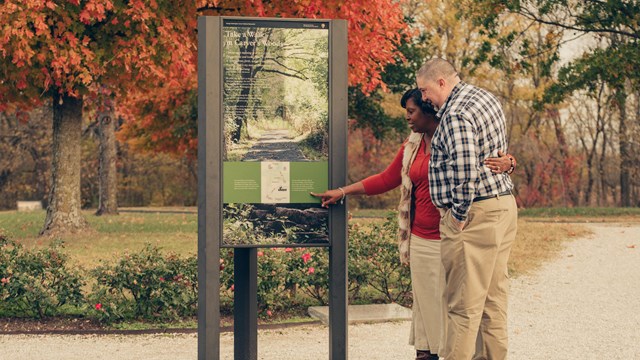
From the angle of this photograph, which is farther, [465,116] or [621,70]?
[621,70]

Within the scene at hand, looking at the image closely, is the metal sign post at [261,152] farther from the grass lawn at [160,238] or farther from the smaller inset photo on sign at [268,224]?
the grass lawn at [160,238]

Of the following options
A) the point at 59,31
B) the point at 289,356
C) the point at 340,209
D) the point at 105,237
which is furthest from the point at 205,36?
the point at 105,237

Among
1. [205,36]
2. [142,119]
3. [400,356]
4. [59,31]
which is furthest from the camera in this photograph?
[142,119]

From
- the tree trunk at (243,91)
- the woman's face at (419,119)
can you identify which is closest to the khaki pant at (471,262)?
the woman's face at (419,119)

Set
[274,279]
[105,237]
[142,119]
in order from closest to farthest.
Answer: [274,279] < [105,237] < [142,119]

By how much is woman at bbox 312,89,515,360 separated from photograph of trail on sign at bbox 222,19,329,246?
0.71 feet

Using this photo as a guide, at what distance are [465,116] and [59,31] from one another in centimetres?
1239

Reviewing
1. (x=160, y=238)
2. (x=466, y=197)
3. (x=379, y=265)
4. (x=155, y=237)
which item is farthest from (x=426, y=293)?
(x=155, y=237)

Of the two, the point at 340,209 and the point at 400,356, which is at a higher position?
the point at 340,209

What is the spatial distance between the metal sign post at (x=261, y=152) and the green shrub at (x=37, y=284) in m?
3.85

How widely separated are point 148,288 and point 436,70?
192 inches

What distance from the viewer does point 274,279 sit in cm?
944

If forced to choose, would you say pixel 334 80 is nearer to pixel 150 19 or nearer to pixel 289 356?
pixel 289 356

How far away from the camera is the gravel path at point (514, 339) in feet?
24.5
